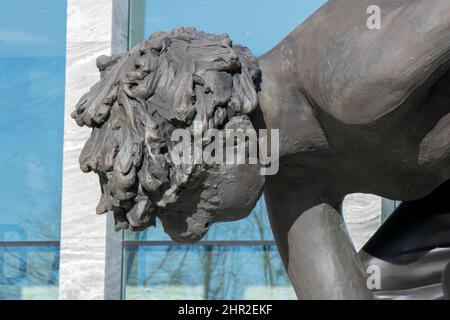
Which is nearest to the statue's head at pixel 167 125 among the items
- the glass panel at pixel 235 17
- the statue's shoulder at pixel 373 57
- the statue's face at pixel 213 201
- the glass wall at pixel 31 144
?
the statue's face at pixel 213 201

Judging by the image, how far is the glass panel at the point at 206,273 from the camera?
6.67 m

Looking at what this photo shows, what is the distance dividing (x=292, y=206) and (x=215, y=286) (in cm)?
406

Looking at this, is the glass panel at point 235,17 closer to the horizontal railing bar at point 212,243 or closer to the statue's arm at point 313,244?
the horizontal railing bar at point 212,243

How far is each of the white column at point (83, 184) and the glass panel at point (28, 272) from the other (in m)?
0.63

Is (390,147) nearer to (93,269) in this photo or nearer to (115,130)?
(115,130)

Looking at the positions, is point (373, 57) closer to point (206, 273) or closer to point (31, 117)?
point (206, 273)

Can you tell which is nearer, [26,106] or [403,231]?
[403,231]

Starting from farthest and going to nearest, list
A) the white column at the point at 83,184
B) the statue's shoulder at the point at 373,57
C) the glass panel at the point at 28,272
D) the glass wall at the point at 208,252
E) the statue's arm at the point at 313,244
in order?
the glass panel at the point at 28,272
the glass wall at the point at 208,252
the white column at the point at 83,184
the statue's arm at the point at 313,244
the statue's shoulder at the point at 373,57

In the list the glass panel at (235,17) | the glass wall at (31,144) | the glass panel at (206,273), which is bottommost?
the glass panel at (206,273)

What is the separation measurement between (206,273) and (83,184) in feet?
3.93
